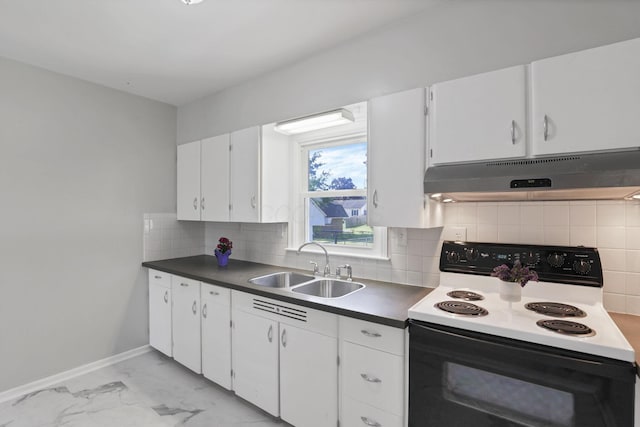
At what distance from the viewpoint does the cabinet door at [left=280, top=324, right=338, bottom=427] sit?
179cm

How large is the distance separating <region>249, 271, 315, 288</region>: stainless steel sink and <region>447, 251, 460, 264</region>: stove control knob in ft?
3.41

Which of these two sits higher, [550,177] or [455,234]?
[550,177]

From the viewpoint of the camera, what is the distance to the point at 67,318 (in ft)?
9.02

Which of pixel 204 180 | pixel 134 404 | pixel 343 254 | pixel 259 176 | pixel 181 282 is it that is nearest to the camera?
pixel 134 404

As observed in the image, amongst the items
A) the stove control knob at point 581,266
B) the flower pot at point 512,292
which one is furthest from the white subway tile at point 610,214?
the flower pot at point 512,292

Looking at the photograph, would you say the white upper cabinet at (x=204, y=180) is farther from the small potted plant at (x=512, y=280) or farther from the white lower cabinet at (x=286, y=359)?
the small potted plant at (x=512, y=280)

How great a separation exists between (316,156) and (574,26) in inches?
73.8

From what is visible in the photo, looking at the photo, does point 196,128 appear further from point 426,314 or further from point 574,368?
point 574,368

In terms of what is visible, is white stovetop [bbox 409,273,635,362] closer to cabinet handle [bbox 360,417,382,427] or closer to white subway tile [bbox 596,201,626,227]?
white subway tile [bbox 596,201,626,227]

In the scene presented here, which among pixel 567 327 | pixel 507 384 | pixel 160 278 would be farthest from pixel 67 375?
pixel 567 327

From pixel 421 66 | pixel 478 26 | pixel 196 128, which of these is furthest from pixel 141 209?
pixel 478 26

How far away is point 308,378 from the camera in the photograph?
74.3 inches

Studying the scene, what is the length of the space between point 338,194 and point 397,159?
884 millimetres

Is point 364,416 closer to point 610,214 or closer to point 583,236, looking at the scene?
point 583,236
